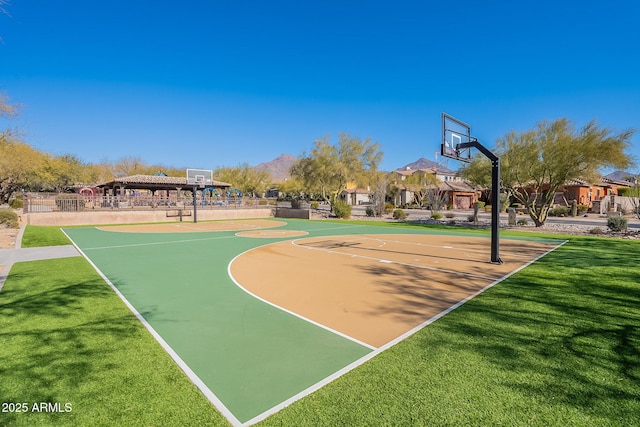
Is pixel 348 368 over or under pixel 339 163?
under

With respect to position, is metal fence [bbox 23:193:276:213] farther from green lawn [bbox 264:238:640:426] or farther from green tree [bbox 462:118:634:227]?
green lawn [bbox 264:238:640:426]

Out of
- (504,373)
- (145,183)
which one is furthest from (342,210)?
(504,373)

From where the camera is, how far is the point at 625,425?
9.61 feet

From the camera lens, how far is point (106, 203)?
27.7m

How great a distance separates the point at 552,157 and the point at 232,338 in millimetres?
21709

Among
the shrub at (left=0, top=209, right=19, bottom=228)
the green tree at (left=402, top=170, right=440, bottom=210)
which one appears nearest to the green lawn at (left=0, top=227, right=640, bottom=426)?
the shrub at (left=0, top=209, right=19, bottom=228)

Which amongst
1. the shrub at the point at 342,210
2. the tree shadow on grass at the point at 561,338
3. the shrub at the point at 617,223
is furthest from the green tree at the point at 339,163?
the tree shadow on grass at the point at 561,338

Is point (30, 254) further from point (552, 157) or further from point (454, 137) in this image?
point (552, 157)

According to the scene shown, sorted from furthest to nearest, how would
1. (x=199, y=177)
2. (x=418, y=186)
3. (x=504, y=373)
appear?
(x=418, y=186) < (x=199, y=177) < (x=504, y=373)

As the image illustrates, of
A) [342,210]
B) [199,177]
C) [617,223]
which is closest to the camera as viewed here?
[617,223]

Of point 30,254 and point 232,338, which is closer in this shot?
point 232,338

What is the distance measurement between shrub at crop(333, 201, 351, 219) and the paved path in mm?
21493

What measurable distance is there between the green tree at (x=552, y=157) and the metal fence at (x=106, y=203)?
76.3ft

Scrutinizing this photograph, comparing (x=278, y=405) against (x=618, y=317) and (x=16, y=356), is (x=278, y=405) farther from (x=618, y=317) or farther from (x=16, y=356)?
(x=618, y=317)
